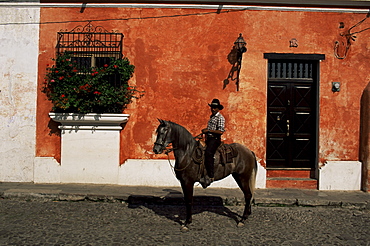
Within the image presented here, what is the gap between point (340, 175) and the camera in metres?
8.57

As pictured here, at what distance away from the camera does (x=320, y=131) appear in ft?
28.4

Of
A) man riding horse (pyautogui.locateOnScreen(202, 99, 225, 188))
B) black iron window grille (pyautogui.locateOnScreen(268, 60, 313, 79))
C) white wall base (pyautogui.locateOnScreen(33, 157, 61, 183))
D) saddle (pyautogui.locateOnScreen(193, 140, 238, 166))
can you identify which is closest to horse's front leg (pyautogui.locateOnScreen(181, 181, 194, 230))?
man riding horse (pyautogui.locateOnScreen(202, 99, 225, 188))

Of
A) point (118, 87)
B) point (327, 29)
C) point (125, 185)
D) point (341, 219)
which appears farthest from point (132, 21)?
point (341, 219)

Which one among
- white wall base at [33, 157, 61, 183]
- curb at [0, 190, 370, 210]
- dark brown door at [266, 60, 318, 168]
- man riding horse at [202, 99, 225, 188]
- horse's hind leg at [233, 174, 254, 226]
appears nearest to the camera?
man riding horse at [202, 99, 225, 188]

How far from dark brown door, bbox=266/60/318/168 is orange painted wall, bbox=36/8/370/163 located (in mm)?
336

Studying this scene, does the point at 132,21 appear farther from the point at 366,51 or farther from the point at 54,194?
the point at 366,51

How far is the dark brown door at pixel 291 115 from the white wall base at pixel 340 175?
43 cm

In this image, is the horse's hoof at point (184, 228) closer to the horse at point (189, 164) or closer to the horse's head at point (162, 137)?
the horse at point (189, 164)

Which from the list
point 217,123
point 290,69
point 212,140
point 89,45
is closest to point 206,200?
point 212,140

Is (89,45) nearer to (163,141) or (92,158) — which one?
(92,158)

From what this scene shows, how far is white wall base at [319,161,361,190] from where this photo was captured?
28.1 ft

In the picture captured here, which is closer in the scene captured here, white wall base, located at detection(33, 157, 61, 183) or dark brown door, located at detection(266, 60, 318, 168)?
white wall base, located at detection(33, 157, 61, 183)

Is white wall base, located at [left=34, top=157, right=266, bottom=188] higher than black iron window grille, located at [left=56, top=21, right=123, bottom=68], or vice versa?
black iron window grille, located at [left=56, top=21, right=123, bottom=68]

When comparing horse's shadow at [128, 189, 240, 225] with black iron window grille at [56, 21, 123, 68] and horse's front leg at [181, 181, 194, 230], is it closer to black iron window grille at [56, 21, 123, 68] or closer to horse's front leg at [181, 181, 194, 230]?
horse's front leg at [181, 181, 194, 230]
